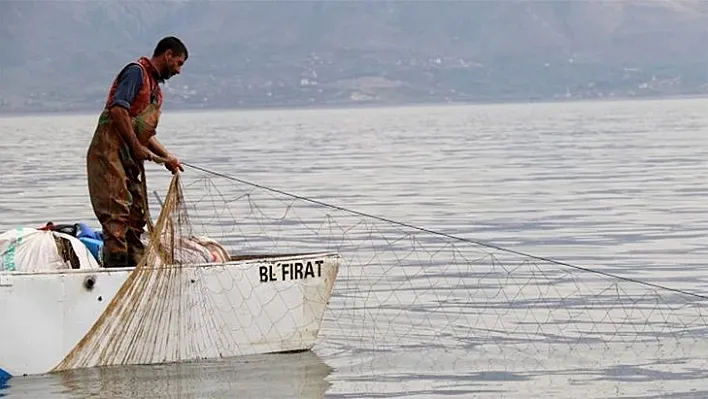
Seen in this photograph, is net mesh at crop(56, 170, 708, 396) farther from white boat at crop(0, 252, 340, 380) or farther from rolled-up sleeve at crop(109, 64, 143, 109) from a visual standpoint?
rolled-up sleeve at crop(109, 64, 143, 109)

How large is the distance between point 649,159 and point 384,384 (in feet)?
102

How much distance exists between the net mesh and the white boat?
16 mm

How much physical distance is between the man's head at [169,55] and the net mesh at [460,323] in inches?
34.2

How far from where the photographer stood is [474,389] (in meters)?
12.7

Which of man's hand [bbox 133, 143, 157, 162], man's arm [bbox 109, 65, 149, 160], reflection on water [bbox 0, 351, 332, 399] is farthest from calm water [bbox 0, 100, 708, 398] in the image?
man's arm [bbox 109, 65, 149, 160]

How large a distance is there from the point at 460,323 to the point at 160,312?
10.9 ft

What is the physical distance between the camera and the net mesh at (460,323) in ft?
42.3

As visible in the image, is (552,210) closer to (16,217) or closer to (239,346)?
A: (16,217)

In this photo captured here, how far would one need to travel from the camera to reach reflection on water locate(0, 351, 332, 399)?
1253 centimetres

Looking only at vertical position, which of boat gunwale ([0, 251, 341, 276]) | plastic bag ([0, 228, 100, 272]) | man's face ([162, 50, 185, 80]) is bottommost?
boat gunwale ([0, 251, 341, 276])

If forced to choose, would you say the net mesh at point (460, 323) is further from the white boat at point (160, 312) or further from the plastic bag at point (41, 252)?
the plastic bag at point (41, 252)

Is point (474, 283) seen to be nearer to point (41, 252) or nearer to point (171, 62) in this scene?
point (171, 62)

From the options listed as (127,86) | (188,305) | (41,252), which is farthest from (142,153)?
(188,305)

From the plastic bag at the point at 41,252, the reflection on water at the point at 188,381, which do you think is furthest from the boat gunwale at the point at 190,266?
the reflection on water at the point at 188,381
